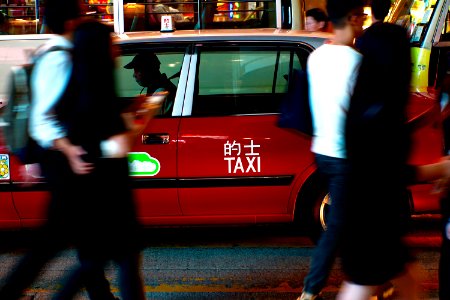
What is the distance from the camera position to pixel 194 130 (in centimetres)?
461

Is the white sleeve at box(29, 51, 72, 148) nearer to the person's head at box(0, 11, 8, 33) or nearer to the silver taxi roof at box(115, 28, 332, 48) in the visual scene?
the silver taxi roof at box(115, 28, 332, 48)

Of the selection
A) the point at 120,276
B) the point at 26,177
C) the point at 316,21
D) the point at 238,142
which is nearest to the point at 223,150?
the point at 238,142

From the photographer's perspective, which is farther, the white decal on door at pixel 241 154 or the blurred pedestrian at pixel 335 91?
the white decal on door at pixel 241 154

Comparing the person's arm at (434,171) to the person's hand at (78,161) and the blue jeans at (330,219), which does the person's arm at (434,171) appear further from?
the person's hand at (78,161)

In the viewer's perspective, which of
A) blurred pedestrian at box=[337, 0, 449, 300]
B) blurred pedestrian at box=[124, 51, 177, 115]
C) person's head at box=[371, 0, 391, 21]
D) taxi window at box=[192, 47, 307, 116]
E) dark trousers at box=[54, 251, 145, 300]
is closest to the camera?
blurred pedestrian at box=[337, 0, 449, 300]

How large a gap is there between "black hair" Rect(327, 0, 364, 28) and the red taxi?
161cm

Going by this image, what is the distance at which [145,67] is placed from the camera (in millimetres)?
5000

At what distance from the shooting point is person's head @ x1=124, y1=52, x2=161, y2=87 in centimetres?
492

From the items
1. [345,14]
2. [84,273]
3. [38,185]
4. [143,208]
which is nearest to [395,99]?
[345,14]

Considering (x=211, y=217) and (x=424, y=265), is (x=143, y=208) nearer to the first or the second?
(x=211, y=217)

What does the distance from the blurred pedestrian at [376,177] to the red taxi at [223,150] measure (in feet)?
5.92

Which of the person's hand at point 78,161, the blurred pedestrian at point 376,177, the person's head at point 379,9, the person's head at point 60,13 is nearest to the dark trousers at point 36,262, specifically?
the person's hand at point 78,161

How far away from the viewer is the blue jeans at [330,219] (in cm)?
317

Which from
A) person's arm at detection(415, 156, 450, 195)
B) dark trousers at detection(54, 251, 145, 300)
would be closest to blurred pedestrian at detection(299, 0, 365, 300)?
person's arm at detection(415, 156, 450, 195)
